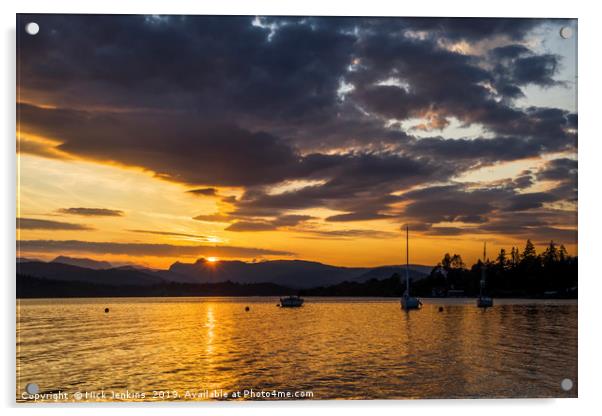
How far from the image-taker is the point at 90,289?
43.8ft

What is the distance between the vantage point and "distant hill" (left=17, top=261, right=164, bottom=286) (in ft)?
25.6

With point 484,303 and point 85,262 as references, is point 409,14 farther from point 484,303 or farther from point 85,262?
point 484,303

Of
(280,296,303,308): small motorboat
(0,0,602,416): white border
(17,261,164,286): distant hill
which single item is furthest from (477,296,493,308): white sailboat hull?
(0,0,602,416): white border

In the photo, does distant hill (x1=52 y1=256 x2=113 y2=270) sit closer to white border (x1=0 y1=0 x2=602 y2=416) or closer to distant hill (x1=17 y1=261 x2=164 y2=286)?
distant hill (x1=17 y1=261 x2=164 y2=286)

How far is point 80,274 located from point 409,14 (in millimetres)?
7488

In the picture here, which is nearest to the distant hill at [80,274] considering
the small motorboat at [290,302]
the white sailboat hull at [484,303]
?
the white sailboat hull at [484,303]

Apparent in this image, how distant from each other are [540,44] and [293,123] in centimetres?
361

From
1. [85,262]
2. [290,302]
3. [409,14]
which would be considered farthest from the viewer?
[290,302]

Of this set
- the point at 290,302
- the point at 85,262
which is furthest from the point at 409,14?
the point at 290,302

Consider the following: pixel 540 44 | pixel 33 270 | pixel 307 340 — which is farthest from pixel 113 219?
pixel 307 340

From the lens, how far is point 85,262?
1065cm

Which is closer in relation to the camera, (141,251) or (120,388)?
(120,388)

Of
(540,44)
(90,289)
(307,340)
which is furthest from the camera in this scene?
(307,340)

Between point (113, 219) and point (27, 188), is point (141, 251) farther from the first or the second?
point (27, 188)
